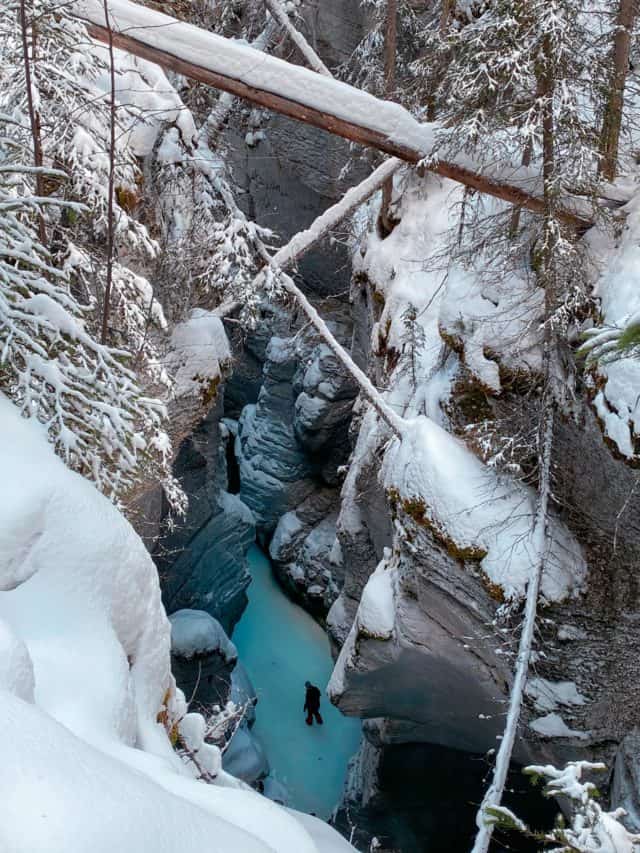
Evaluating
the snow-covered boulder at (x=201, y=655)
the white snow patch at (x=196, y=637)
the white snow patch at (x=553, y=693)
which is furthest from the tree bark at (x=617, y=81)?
the snow-covered boulder at (x=201, y=655)

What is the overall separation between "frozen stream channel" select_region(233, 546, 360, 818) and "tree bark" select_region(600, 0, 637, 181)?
43.5 ft

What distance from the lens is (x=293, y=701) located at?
16.4 metres

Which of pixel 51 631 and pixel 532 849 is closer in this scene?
pixel 51 631

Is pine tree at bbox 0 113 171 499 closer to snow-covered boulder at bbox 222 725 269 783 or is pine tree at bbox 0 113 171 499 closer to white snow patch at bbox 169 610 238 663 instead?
white snow patch at bbox 169 610 238 663

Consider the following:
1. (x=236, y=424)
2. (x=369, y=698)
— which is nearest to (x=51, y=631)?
(x=369, y=698)

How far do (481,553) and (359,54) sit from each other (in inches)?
429

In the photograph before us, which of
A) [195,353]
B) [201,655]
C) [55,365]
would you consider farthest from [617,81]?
[201,655]

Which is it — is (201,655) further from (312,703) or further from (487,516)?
(487,516)

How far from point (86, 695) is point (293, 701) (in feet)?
46.9

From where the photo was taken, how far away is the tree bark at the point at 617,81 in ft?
21.2

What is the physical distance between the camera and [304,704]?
16266 millimetres

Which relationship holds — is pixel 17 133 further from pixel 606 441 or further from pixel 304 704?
pixel 304 704

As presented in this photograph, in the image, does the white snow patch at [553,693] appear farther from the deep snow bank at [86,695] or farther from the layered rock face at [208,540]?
the layered rock face at [208,540]

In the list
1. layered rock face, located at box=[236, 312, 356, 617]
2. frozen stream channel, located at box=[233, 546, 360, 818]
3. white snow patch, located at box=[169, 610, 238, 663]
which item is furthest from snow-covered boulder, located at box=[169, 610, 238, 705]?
layered rock face, located at box=[236, 312, 356, 617]
